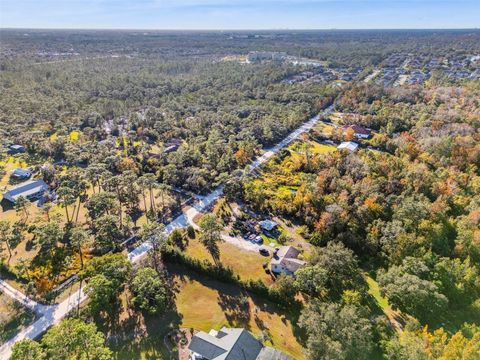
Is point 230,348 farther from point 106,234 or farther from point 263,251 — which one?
point 106,234

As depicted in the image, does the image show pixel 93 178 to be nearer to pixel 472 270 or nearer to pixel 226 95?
pixel 472 270

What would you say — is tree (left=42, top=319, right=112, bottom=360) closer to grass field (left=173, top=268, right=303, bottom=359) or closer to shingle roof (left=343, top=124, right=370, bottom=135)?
grass field (left=173, top=268, right=303, bottom=359)

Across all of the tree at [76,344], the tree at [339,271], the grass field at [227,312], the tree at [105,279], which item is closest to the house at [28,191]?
the tree at [105,279]

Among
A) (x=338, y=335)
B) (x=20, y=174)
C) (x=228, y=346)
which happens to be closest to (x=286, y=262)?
(x=338, y=335)

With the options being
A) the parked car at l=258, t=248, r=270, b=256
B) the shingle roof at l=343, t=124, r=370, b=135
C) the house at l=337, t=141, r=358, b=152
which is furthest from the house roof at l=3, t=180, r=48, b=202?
the shingle roof at l=343, t=124, r=370, b=135

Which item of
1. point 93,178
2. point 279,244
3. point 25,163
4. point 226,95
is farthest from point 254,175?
point 226,95
